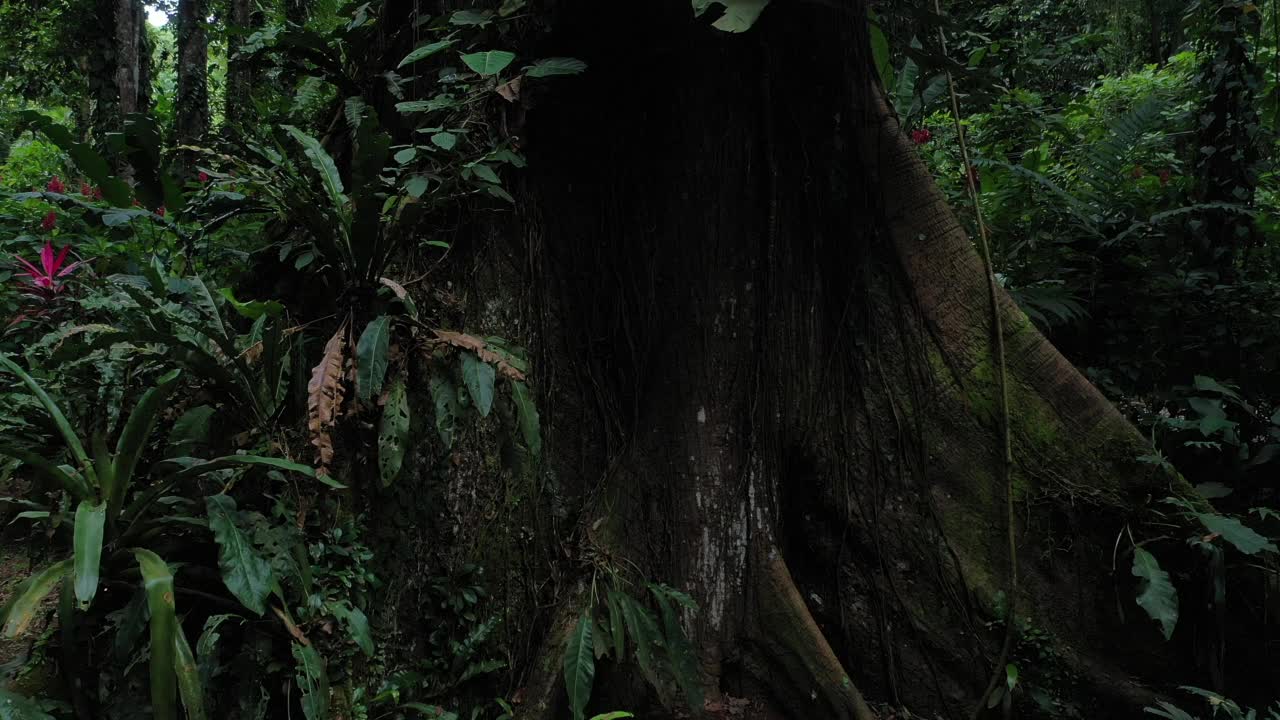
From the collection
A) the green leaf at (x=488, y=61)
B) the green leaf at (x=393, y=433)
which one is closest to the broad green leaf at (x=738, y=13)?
the green leaf at (x=488, y=61)

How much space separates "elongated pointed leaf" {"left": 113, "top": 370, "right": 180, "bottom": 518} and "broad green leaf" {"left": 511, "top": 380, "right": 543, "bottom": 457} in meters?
1.02

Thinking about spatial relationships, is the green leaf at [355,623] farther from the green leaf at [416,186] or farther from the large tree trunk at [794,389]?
the green leaf at [416,186]

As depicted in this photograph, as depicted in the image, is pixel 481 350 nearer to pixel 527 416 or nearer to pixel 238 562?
pixel 527 416

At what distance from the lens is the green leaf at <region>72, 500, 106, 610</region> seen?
5.85ft

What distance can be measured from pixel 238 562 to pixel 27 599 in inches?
18.8

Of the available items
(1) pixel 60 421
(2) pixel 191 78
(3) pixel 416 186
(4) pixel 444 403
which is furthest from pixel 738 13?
(2) pixel 191 78

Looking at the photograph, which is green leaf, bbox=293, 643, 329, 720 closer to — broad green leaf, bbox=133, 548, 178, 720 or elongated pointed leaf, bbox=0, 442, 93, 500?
broad green leaf, bbox=133, 548, 178, 720

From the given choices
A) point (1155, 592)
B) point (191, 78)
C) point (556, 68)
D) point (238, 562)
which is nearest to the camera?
point (238, 562)

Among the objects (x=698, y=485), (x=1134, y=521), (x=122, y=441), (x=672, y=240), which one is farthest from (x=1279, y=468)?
(x=122, y=441)

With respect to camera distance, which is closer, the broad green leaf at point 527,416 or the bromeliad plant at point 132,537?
the bromeliad plant at point 132,537

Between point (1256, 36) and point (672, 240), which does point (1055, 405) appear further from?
point (1256, 36)

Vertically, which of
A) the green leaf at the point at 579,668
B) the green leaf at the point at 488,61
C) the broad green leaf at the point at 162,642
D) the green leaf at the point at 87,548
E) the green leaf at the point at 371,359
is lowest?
the green leaf at the point at 579,668

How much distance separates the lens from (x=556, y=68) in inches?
107

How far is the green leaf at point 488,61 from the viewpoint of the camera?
101 inches
